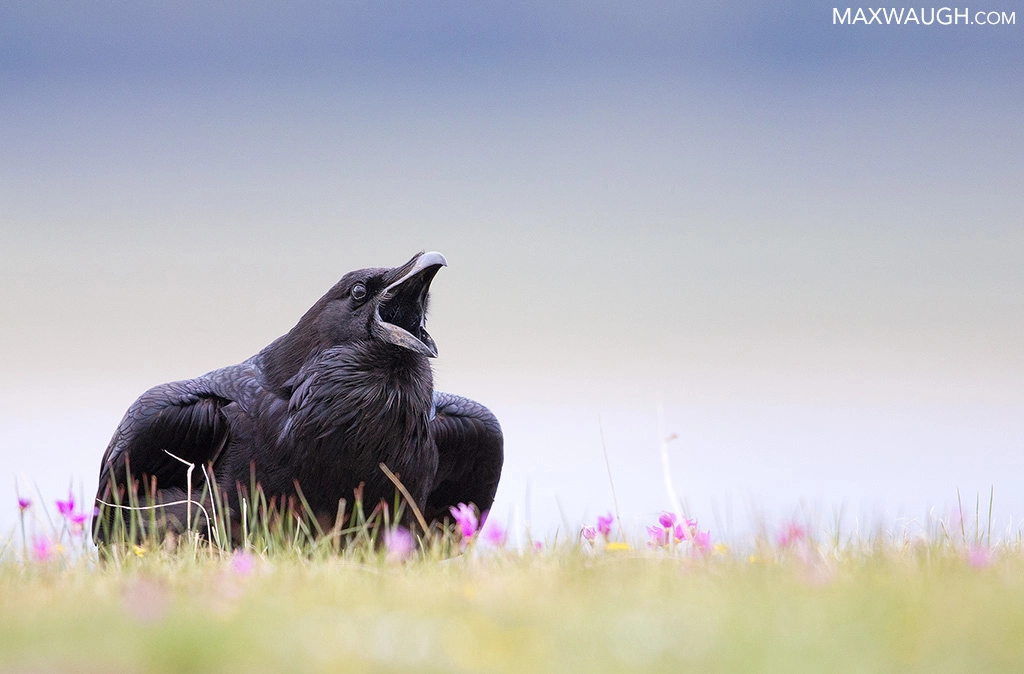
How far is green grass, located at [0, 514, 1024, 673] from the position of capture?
2.36 meters

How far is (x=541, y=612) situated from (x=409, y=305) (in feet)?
9.60

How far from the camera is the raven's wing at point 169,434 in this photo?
552cm

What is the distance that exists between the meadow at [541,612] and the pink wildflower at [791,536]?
0.01 metres

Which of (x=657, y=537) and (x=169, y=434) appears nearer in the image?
(x=657, y=537)

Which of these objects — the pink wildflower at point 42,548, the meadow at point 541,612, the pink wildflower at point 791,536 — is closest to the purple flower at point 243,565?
the meadow at point 541,612

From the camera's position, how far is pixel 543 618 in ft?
9.01

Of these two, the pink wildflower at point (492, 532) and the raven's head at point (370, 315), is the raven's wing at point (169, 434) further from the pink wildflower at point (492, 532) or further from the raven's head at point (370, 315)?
the pink wildflower at point (492, 532)

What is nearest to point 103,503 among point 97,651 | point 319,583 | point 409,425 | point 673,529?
point 409,425

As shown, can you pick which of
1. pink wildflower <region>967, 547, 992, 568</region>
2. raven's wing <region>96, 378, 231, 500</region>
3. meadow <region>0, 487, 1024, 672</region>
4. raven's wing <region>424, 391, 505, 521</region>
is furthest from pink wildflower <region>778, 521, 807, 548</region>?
raven's wing <region>96, 378, 231, 500</region>

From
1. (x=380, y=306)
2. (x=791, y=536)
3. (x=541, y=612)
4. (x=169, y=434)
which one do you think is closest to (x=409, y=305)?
(x=380, y=306)

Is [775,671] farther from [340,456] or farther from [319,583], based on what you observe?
[340,456]

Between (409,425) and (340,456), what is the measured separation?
0.37 m

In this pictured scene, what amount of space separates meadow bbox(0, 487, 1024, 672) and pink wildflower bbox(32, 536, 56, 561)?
169mm

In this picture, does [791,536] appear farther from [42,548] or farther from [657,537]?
[42,548]
